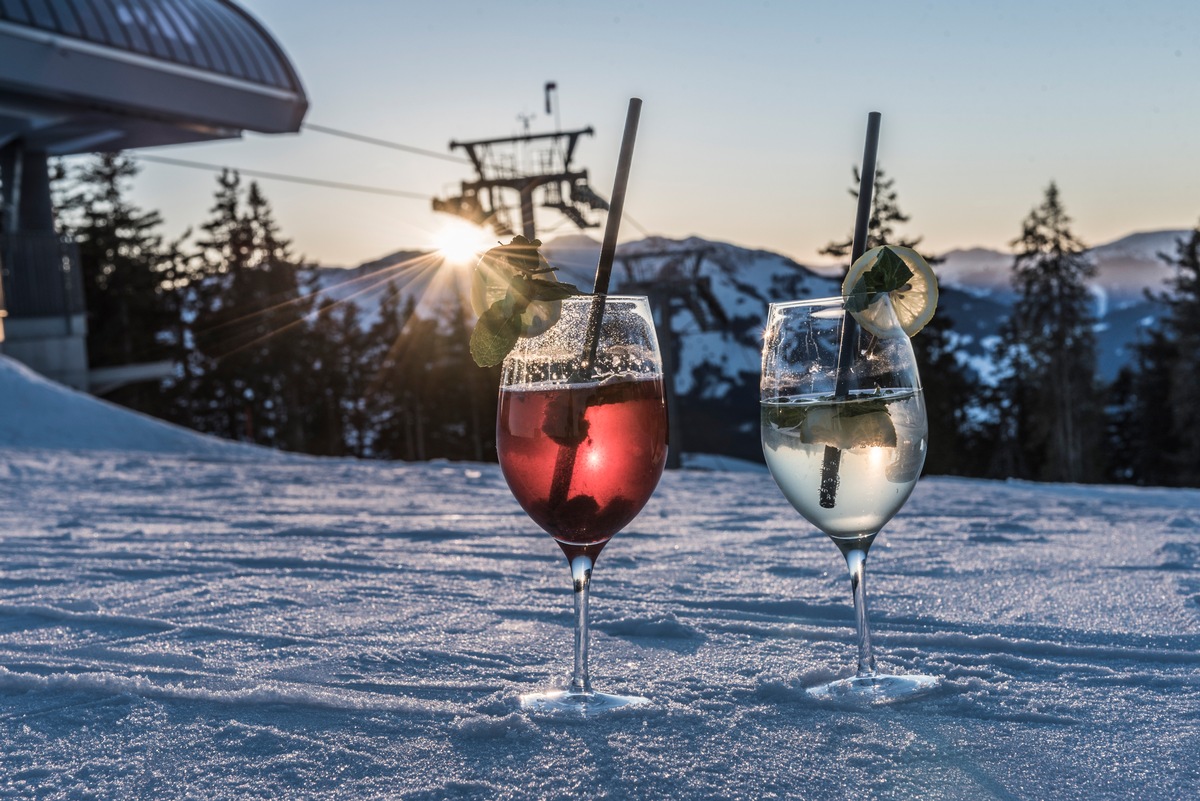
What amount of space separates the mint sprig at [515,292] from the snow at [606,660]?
0.40 m

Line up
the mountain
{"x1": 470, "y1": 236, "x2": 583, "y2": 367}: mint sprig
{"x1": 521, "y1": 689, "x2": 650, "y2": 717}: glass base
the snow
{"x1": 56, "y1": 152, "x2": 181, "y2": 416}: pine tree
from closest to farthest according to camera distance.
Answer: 1. the snow
2. {"x1": 521, "y1": 689, "x2": 650, "y2": 717}: glass base
3. {"x1": 470, "y1": 236, "x2": 583, "y2": 367}: mint sprig
4. the mountain
5. {"x1": 56, "y1": 152, "x2": 181, "y2": 416}: pine tree

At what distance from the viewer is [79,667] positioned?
1343 millimetres

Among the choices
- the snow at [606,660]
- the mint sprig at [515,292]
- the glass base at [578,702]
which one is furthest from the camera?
the mint sprig at [515,292]

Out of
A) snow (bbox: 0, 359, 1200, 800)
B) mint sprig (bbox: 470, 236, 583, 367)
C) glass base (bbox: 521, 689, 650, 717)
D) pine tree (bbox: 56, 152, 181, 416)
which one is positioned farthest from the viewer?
pine tree (bbox: 56, 152, 181, 416)

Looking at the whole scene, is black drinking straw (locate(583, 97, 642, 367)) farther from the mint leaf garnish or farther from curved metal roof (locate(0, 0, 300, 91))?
curved metal roof (locate(0, 0, 300, 91))

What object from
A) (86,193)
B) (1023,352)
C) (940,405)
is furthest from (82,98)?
(1023,352)

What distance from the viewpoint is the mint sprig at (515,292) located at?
1.29 m

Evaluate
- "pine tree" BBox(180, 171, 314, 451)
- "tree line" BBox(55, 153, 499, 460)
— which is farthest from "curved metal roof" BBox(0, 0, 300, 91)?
"pine tree" BBox(180, 171, 314, 451)

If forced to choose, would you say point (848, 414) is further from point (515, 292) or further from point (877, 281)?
point (515, 292)

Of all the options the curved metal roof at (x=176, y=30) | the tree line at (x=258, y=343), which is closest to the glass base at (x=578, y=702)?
the curved metal roof at (x=176, y=30)

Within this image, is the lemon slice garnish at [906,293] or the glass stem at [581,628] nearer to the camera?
the glass stem at [581,628]

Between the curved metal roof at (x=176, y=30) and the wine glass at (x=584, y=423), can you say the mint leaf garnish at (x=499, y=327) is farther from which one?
the curved metal roof at (x=176, y=30)

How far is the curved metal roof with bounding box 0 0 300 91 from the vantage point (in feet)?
60.6

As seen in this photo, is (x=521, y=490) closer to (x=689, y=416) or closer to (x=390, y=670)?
(x=390, y=670)
